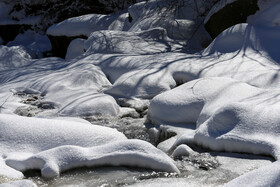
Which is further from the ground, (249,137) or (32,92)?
(249,137)

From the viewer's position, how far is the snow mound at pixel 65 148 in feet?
8.44

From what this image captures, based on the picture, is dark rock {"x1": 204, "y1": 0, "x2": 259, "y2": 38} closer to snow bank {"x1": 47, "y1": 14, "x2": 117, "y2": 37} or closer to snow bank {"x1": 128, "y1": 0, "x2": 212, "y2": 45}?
snow bank {"x1": 128, "y1": 0, "x2": 212, "y2": 45}

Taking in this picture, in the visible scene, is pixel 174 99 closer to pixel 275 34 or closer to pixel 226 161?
pixel 226 161

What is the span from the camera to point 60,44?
26.4 ft

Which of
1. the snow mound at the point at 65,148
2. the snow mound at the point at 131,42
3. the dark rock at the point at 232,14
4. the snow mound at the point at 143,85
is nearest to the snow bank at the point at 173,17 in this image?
the snow mound at the point at 131,42

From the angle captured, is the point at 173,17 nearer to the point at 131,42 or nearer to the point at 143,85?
the point at 131,42

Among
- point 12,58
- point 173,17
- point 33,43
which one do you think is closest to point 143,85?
point 173,17

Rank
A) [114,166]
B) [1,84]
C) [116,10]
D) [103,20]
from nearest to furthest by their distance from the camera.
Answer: [114,166], [1,84], [103,20], [116,10]

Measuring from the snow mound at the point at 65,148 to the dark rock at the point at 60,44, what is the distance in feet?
16.1

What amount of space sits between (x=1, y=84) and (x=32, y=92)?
2.79ft

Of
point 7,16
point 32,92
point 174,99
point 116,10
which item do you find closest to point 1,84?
point 32,92

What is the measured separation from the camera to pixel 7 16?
9.96m

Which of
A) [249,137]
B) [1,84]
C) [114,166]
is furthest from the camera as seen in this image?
[1,84]

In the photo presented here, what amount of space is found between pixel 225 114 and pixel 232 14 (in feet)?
10.2
